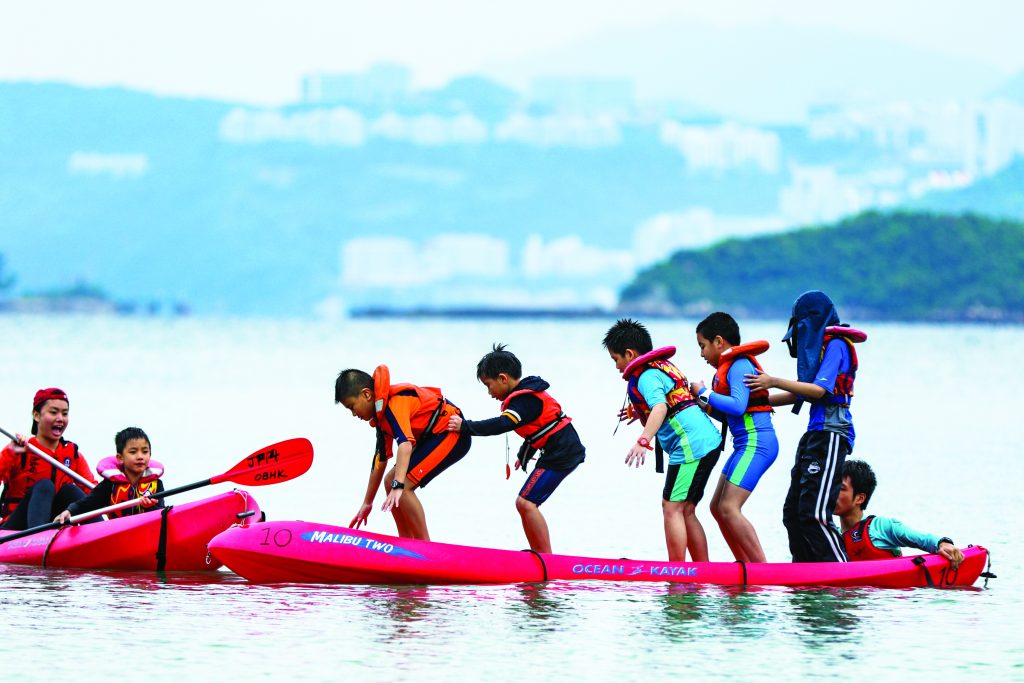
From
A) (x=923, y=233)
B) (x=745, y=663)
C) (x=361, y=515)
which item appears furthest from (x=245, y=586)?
(x=923, y=233)

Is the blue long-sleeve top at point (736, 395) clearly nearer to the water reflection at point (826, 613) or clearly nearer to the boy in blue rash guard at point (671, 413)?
the boy in blue rash guard at point (671, 413)

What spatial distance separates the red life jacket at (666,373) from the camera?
11.5 meters

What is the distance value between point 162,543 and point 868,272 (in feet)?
577

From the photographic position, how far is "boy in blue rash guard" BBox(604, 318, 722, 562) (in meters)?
11.5

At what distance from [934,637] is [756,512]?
7.80 metres

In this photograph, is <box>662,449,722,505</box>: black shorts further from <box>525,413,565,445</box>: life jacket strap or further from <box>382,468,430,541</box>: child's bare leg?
<box>382,468,430,541</box>: child's bare leg

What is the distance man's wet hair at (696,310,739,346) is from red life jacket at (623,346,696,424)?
0.24 metres

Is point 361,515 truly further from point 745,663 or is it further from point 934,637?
point 934,637

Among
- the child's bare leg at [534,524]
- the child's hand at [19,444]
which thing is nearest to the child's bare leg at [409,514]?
the child's bare leg at [534,524]

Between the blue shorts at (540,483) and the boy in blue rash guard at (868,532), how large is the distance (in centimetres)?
192

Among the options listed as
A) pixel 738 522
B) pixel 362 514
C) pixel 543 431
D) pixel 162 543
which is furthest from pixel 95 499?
pixel 738 522

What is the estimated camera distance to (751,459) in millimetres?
11570

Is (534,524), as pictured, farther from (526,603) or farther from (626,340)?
(626,340)

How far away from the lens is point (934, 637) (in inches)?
437
